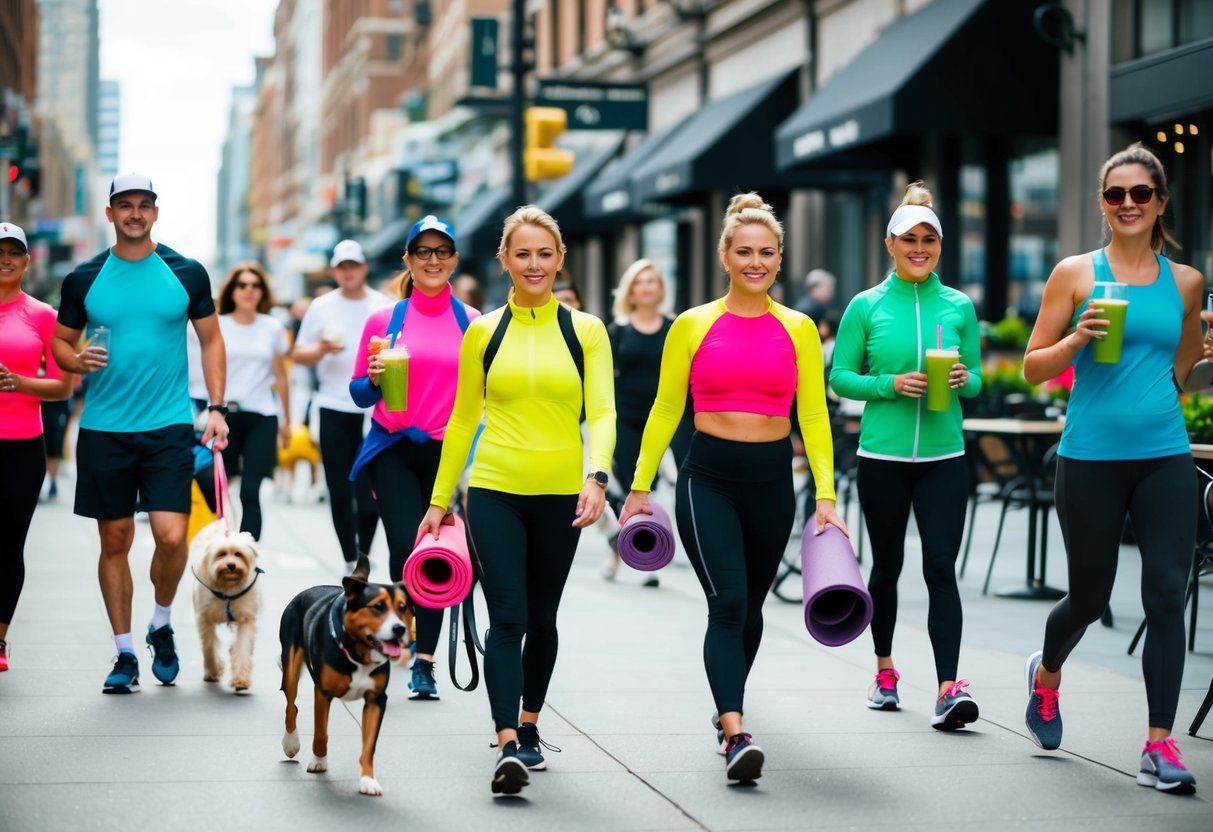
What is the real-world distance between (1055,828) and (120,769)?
3.13 m

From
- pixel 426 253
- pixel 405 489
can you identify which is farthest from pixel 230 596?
pixel 426 253

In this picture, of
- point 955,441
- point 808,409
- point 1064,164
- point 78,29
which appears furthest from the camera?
point 78,29

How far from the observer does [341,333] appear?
31.6ft

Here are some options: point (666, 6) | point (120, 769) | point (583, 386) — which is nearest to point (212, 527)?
point (120, 769)

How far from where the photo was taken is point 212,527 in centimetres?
790

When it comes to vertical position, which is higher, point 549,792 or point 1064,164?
point 1064,164

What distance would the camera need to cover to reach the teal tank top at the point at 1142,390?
20.2 feet

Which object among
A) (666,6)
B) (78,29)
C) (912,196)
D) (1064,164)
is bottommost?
(912,196)

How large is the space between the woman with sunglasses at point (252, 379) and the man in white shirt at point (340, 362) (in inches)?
17.7

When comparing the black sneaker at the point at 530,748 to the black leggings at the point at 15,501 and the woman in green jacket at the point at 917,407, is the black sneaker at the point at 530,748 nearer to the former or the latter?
the woman in green jacket at the point at 917,407

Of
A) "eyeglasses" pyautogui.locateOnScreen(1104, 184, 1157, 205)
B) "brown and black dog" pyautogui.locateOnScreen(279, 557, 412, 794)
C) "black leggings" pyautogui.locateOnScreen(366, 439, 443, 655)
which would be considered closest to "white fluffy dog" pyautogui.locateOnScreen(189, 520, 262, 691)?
"black leggings" pyautogui.locateOnScreen(366, 439, 443, 655)

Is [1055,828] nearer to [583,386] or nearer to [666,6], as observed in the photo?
[583,386]

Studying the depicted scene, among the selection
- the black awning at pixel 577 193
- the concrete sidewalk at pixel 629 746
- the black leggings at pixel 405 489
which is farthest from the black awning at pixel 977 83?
the black awning at pixel 577 193

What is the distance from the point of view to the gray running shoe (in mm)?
7535
